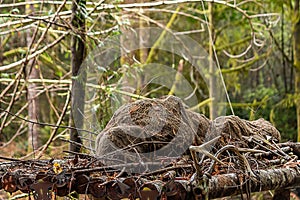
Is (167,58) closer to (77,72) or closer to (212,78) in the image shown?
(212,78)

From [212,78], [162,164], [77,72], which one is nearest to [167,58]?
[212,78]

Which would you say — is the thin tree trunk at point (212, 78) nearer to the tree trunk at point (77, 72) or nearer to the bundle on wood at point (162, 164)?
the tree trunk at point (77, 72)

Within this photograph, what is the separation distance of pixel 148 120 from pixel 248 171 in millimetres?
462

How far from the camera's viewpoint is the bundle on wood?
5.27 ft

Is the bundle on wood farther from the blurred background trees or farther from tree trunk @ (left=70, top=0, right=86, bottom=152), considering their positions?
the blurred background trees

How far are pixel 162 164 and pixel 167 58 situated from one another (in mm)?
6761

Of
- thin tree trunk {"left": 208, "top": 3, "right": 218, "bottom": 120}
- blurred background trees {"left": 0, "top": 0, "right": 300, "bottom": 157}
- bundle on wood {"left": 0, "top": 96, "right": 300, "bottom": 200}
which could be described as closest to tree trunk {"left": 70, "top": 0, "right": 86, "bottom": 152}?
blurred background trees {"left": 0, "top": 0, "right": 300, "bottom": 157}

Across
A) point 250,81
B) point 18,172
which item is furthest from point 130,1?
Result: point 250,81

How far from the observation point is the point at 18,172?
1845 millimetres

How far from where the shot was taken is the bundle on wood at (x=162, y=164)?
1605 mm

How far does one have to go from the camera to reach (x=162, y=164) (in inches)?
71.7

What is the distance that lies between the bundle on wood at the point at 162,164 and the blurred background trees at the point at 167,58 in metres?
1.22

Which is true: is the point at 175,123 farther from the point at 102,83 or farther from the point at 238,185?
the point at 102,83

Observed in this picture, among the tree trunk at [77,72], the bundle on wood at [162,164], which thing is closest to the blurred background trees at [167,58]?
the tree trunk at [77,72]
